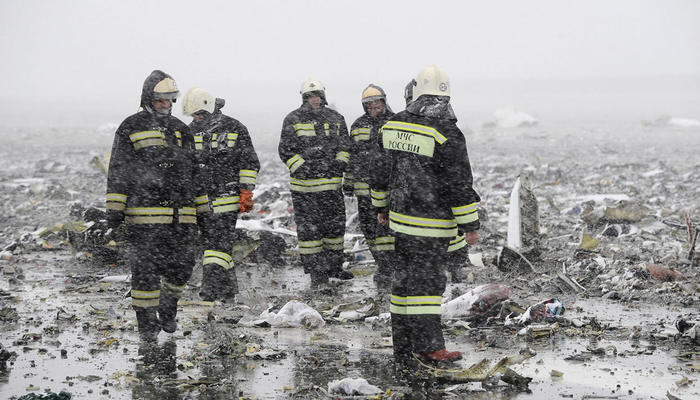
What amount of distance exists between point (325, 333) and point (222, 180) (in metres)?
1.89

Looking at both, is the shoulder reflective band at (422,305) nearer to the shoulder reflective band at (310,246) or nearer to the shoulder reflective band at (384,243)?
the shoulder reflective band at (384,243)

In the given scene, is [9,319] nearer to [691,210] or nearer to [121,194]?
[121,194]

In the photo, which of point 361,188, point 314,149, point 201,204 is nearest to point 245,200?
point 314,149

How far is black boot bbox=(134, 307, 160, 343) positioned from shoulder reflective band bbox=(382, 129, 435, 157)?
2.00 metres

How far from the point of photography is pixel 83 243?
27.9 ft

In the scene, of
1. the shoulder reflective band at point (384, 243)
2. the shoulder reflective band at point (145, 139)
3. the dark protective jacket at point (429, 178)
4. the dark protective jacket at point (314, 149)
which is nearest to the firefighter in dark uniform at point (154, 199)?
the shoulder reflective band at point (145, 139)

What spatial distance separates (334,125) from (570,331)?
3.08m

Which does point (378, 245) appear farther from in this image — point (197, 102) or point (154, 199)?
point (154, 199)

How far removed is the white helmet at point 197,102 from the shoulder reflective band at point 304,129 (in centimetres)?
87

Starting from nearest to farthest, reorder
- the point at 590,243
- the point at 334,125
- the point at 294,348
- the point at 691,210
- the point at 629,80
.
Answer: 1. the point at 294,348
2. the point at 334,125
3. the point at 590,243
4. the point at 691,210
5. the point at 629,80

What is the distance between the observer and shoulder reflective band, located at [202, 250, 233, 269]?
6.77 meters

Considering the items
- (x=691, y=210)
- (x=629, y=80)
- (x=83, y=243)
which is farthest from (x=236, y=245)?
(x=629, y=80)

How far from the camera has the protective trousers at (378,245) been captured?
6.87 metres

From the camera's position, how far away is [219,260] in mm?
6781
